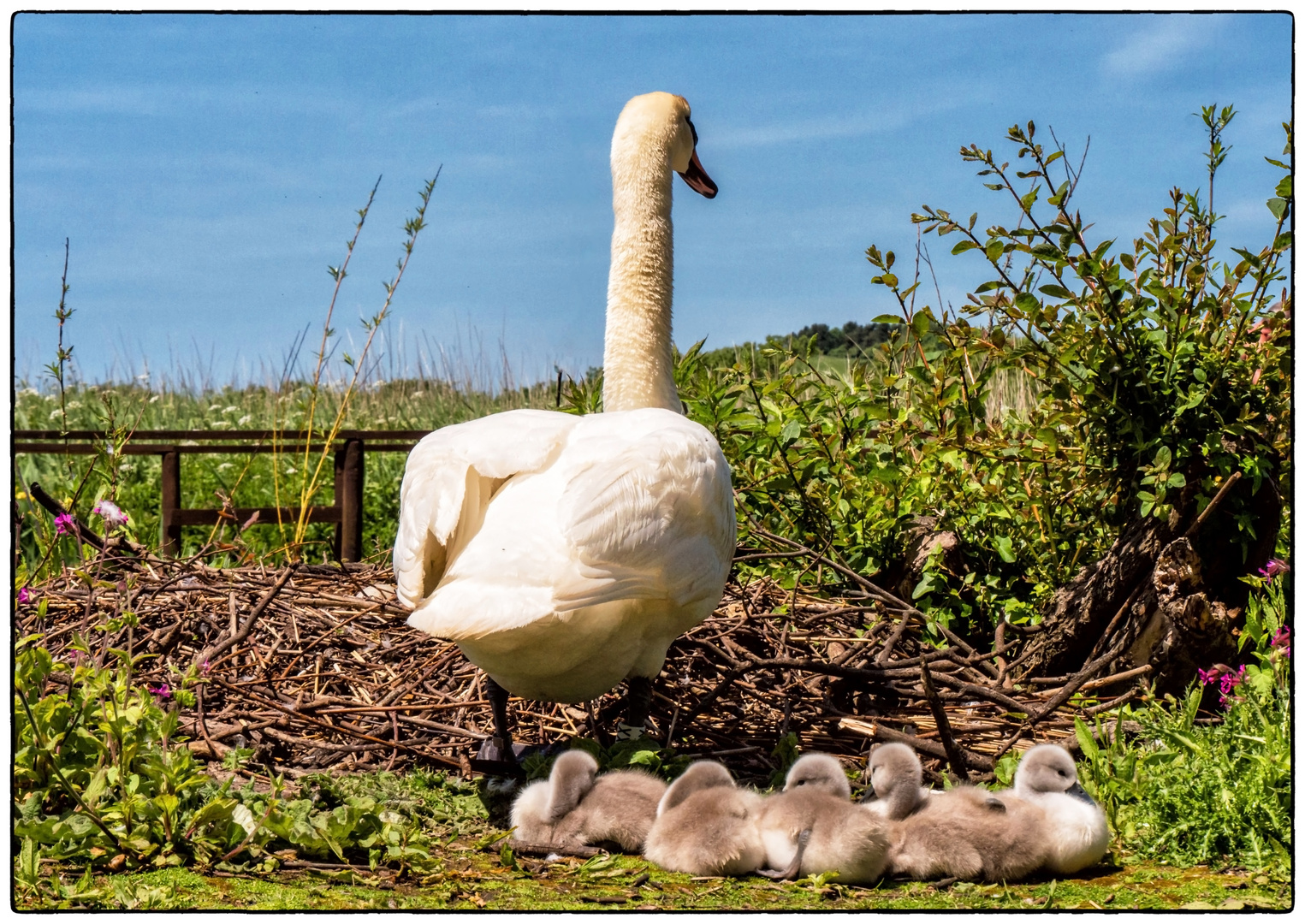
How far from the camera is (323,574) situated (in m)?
6.88

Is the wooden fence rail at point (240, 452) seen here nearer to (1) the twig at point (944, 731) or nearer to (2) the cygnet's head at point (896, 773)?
(1) the twig at point (944, 731)

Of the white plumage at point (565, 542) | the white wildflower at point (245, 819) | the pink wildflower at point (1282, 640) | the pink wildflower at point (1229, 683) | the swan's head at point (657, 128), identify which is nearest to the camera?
the white wildflower at point (245, 819)

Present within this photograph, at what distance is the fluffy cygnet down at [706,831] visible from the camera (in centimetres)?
346

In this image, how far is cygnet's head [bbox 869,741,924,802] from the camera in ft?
11.9

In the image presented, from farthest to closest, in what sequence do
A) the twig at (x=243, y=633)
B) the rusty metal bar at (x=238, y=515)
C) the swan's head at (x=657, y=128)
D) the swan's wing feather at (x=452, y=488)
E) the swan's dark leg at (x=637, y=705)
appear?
the rusty metal bar at (x=238, y=515) → the swan's head at (x=657, y=128) → the twig at (x=243, y=633) → the swan's dark leg at (x=637, y=705) → the swan's wing feather at (x=452, y=488)

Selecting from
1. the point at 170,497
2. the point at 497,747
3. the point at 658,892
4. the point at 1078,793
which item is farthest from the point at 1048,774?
the point at 170,497

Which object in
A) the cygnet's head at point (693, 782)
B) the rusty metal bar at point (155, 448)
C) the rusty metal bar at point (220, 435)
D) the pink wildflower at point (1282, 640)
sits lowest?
the cygnet's head at point (693, 782)

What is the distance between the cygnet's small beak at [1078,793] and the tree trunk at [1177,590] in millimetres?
1673

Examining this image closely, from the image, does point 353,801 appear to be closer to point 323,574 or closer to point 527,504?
point 527,504

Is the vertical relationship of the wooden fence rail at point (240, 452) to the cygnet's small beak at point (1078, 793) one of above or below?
above

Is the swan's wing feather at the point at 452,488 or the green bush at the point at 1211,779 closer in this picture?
the green bush at the point at 1211,779

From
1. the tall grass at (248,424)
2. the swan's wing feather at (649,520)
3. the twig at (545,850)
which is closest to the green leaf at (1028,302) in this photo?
the swan's wing feather at (649,520)

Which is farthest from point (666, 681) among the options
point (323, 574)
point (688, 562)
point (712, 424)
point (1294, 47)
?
point (1294, 47)

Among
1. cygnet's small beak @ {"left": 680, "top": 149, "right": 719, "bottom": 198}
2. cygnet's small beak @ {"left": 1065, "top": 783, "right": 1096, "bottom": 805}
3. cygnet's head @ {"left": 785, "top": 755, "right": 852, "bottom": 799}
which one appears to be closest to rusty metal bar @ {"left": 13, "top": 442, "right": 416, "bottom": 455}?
cygnet's small beak @ {"left": 680, "top": 149, "right": 719, "bottom": 198}
